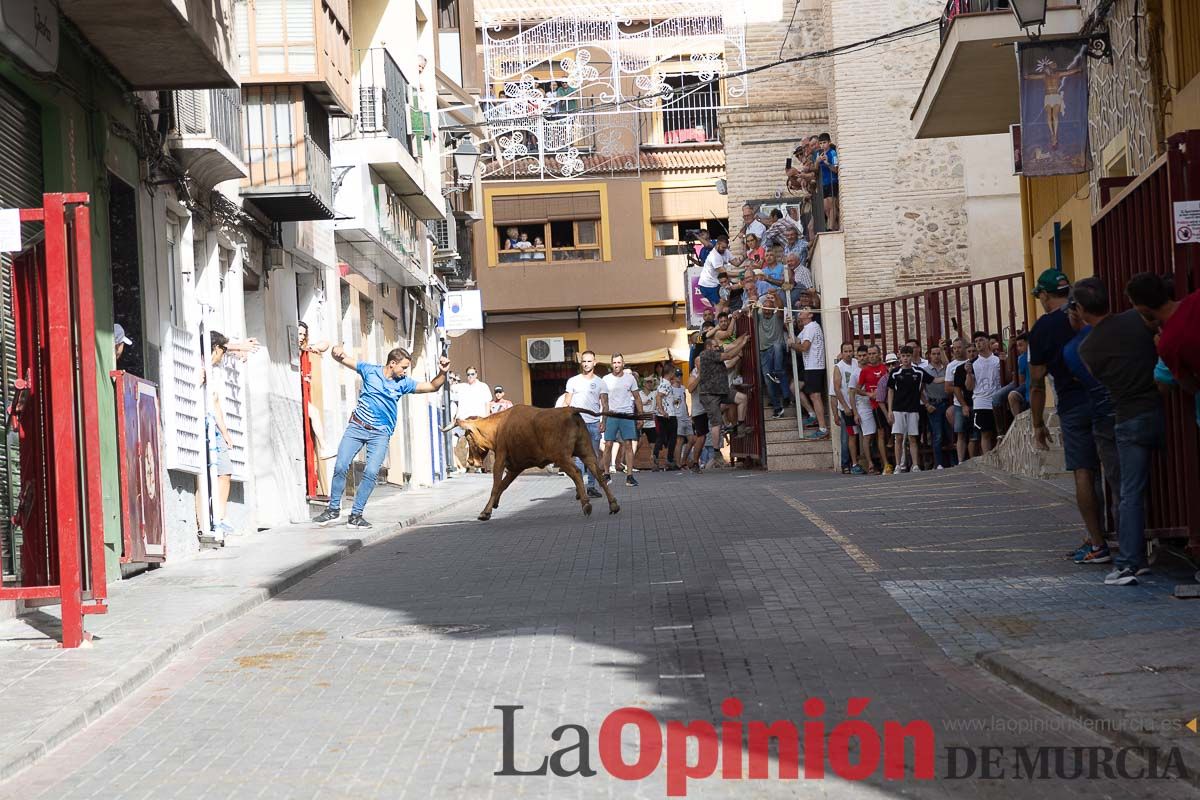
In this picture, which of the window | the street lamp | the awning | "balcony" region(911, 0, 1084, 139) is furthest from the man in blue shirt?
the window

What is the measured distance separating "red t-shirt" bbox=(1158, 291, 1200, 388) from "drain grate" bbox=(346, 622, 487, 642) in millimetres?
4135

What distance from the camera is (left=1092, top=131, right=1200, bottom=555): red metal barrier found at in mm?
10023

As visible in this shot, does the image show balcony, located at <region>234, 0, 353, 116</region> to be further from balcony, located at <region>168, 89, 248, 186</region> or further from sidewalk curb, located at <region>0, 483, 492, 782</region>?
sidewalk curb, located at <region>0, 483, 492, 782</region>

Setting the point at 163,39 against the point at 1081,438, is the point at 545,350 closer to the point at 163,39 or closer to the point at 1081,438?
the point at 163,39

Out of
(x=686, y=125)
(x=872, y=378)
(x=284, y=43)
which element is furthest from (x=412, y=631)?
(x=686, y=125)

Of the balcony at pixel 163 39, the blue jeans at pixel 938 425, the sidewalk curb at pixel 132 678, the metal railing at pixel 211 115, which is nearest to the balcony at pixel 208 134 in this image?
the metal railing at pixel 211 115

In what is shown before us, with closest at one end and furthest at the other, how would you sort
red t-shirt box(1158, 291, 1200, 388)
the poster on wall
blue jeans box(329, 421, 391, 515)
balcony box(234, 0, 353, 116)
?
red t-shirt box(1158, 291, 1200, 388) < the poster on wall < blue jeans box(329, 421, 391, 515) < balcony box(234, 0, 353, 116)

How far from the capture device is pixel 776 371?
29.2 metres

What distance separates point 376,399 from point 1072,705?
13009 mm

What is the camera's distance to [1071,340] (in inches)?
445

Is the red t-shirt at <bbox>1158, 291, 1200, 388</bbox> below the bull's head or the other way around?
the other way around

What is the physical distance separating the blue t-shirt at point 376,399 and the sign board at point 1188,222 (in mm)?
10625

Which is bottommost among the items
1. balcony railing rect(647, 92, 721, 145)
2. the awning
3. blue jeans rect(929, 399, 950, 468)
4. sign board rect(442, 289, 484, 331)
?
blue jeans rect(929, 399, 950, 468)

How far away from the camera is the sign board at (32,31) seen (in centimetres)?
1103
